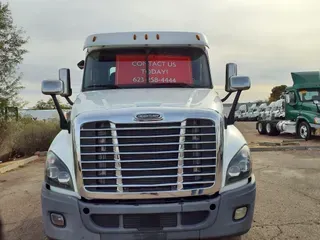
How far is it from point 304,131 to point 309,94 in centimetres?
183

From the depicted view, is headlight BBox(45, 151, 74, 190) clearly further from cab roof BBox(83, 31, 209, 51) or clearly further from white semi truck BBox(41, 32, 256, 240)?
Result: cab roof BBox(83, 31, 209, 51)

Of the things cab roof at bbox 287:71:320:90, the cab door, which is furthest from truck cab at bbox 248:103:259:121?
cab roof at bbox 287:71:320:90

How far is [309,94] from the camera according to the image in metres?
17.8

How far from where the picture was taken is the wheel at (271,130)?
21.8 meters

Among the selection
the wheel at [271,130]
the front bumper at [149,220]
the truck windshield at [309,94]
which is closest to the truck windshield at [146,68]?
the front bumper at [149,220]

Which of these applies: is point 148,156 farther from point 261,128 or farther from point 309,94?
point 261,128

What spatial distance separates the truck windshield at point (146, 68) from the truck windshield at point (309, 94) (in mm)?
13927

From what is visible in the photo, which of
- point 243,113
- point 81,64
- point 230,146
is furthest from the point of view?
point 243,113

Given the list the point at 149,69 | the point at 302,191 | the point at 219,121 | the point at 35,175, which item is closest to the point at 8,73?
the point at 35,175

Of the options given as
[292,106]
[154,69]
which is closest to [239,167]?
[154,69]

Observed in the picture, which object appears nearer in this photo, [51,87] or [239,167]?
[239,167]

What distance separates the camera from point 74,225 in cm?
344

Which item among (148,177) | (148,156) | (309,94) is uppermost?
(148,156)

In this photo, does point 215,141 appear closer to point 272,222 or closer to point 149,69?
point 149,69
